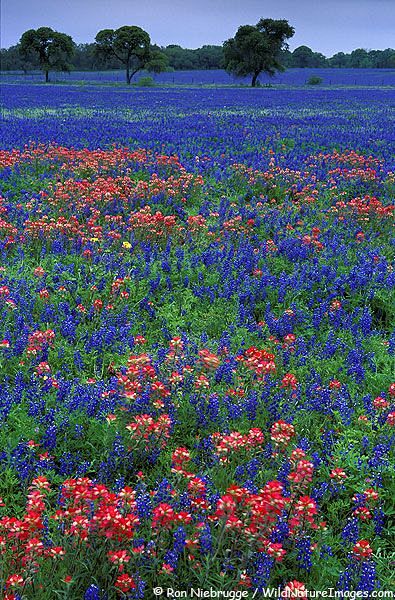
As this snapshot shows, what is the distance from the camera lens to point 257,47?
49.6 m

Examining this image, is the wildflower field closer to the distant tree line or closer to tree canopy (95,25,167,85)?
tree canopy (95,25,167,85)

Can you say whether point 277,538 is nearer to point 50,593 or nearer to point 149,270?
point 50,593

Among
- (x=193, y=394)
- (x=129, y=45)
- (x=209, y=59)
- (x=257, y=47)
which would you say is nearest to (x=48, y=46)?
(x=129, y=45)

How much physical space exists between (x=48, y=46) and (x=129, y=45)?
29.1ft

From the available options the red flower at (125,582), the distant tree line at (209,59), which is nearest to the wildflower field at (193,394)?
the red flower at (125,582)

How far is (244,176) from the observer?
39.2ft

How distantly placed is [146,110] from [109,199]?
735 inches

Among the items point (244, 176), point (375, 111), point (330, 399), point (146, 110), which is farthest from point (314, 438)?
point (375, 111)

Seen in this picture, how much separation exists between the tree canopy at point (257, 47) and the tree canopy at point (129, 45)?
11.1m

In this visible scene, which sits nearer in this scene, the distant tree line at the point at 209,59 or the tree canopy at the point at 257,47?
the tree canopy at the point at 257,47

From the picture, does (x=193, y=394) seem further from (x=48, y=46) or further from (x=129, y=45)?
(x=48, y=46)

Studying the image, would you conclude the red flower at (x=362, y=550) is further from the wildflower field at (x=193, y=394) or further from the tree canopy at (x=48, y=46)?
the tree canopy at (x=48, y=46)

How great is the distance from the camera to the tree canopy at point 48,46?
59.1 m

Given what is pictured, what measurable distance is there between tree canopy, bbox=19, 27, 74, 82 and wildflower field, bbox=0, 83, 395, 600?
182 ft
